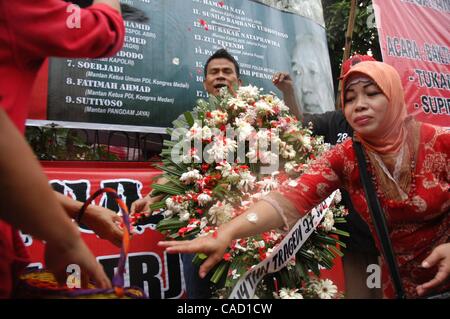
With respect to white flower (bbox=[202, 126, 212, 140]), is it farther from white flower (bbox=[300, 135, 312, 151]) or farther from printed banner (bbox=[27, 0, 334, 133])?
printed banner (bbox=[27, 0, 334, 133])

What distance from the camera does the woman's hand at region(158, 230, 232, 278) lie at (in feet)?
4.42

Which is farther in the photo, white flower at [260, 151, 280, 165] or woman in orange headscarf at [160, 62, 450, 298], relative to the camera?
white flower at [260, 151, 280, 165]

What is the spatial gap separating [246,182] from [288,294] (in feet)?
2.04

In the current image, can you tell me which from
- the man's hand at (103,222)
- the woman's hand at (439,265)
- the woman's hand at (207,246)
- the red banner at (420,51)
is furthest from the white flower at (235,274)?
the red banner at (420,51)

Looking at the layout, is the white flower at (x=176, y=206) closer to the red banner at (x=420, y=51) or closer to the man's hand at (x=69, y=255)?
the man's hand at (x=69, y=255)

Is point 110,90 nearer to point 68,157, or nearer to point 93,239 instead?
point 68,157

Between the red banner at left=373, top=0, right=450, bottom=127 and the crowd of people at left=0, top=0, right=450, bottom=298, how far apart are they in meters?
2.66

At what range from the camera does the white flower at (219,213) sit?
2193 mm

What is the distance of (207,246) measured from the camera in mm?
1442

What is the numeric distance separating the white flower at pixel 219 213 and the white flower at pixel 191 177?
0.21 meters

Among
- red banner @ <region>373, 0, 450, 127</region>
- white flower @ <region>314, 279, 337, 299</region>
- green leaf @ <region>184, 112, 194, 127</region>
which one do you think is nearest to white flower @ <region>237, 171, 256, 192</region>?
green leaf @ <region>184, 112, 194, 127</region>

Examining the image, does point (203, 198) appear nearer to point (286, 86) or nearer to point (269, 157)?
point (269, 157)

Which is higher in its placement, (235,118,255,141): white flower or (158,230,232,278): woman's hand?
(235,118,255,141): white flower
